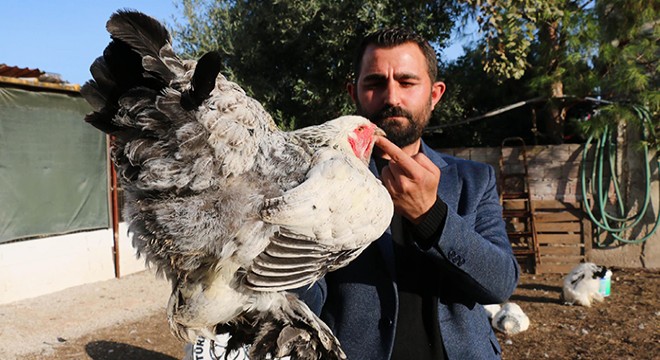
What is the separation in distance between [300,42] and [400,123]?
601 centimetres

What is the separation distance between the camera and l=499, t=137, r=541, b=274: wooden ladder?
8102 millimetres

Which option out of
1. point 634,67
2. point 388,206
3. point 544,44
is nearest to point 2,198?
point 388,206

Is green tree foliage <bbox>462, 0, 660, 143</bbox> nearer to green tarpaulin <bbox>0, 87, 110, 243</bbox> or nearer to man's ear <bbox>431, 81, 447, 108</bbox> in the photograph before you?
man's ear <bbox>431, 81, 447, 108</bbox>

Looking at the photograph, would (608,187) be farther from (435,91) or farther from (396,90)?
(396,90)

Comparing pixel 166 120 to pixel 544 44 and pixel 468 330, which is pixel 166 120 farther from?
pixel 544 44

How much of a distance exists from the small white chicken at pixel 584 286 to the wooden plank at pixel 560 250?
1450 mm

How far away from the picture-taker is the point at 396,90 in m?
2.24

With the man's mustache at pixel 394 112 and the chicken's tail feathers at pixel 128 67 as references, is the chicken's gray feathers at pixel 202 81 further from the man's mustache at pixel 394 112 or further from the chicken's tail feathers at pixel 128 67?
the man's mustache at pixel 394 112

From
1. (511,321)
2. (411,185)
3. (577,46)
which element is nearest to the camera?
(411,185)

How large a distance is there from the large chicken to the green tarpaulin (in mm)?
6122

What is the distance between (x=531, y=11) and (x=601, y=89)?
7.39 feet

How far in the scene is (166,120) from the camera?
1.55 meters

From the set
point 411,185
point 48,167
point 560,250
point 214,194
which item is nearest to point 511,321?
point 560,250

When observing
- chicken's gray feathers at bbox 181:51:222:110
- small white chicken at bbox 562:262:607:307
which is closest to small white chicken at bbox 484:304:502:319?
small white chicken at bbox 562:262:607:307
